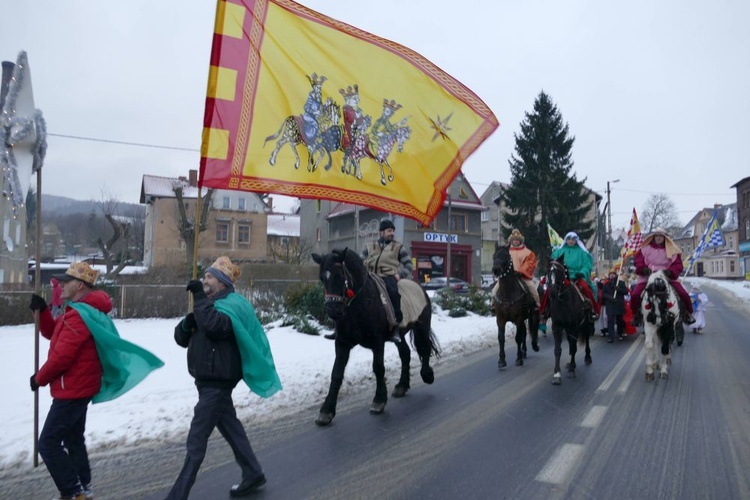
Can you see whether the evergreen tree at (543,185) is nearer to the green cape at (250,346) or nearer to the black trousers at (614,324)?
the black trousers at (614,324)

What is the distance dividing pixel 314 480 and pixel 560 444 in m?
2.55

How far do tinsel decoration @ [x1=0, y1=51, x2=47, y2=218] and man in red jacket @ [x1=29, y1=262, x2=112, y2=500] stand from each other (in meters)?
1.55

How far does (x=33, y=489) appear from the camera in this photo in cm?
459

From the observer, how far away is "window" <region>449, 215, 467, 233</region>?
49875 mm

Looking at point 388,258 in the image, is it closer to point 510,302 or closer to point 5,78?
point 510,302

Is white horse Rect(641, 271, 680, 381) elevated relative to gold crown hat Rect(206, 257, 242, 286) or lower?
lower

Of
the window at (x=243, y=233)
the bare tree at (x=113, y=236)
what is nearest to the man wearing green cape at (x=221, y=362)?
the bare tree at (x=113, y=236)

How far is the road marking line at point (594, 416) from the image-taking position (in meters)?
6.30

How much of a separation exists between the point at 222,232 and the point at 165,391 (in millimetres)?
53263

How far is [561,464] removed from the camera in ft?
16.4

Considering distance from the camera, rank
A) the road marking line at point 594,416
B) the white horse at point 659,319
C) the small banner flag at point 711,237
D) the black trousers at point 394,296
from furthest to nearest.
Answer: the small banner flag at point 711,237 < the white horse at point 659,319 < the black trousers at point 394,296 < the road marking line at point 594,416

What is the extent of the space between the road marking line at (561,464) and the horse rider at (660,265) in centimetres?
502

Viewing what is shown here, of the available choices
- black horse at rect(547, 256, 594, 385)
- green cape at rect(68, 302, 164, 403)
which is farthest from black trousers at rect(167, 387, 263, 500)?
black horse at rect(547, 256, 594, 385)

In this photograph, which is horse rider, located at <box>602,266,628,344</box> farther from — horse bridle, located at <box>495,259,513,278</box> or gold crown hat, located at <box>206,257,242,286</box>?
gold crown hat, located at <box>206,257,242,286</box>
